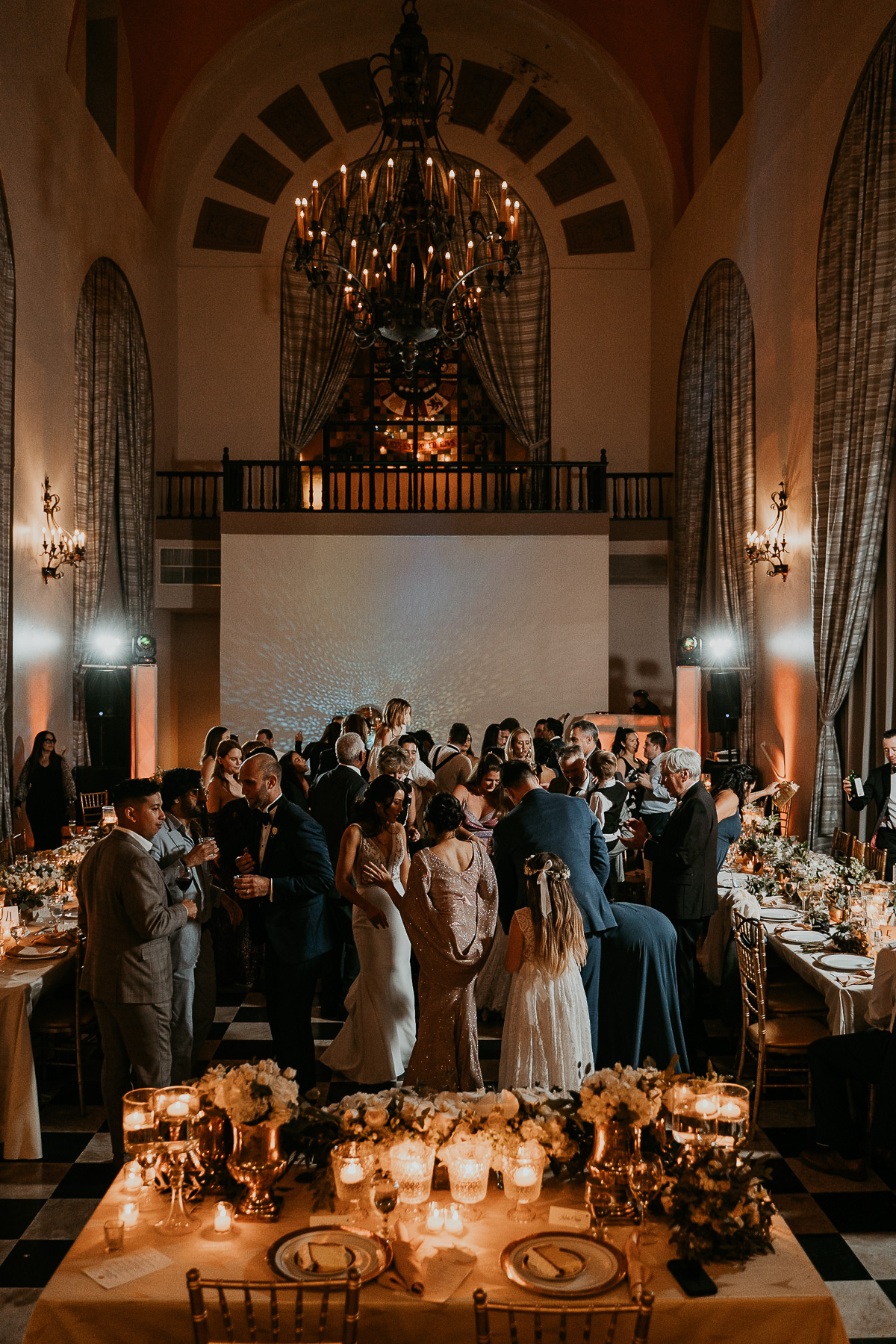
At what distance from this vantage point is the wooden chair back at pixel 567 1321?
76.1 inches

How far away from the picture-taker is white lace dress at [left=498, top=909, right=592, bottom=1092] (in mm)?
3960

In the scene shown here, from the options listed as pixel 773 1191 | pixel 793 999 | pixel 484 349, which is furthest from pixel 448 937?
pixel 484 349

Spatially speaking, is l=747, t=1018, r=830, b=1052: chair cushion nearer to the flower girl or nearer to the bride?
the flower girl

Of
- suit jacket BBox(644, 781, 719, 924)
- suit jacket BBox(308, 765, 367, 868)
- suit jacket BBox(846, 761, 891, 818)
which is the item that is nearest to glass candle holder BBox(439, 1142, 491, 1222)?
suit jacket BBox(644, 781, 719, 924)

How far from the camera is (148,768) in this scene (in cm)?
1181

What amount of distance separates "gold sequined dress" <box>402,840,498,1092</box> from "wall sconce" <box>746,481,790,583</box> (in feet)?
22.8

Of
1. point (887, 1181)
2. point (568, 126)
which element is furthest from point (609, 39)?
point (887, 1181)

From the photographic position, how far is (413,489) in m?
13.8

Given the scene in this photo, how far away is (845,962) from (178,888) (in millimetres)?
2884

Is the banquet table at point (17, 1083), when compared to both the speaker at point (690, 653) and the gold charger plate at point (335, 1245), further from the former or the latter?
the speaker at point (690, 653)

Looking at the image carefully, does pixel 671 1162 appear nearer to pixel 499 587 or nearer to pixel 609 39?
pixel 499 587

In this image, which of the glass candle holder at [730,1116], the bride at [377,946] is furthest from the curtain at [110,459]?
the glass candle holder at [730,1116]

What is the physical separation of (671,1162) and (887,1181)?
6.99 ft

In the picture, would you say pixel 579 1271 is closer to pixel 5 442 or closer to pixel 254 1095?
pixel 254 1095
